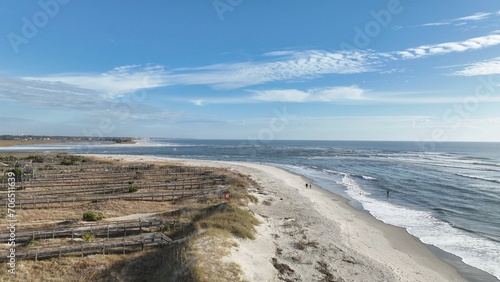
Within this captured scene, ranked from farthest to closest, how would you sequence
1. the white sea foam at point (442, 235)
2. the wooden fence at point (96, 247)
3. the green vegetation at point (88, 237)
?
1. the white sea foam at point (442, 235)
2. the green vegetation at point (88, 237)
3. the wooden fence at point (96, 247)

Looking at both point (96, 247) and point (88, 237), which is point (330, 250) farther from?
point (88, 237)

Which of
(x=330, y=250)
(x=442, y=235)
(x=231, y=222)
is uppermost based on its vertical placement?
(x=231, y=222)

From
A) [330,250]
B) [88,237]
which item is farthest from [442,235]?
[88,237]

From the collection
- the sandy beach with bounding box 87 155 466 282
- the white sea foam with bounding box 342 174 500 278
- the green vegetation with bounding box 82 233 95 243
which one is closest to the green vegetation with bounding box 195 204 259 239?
the sandy beach with bounding box 87 155 466 282

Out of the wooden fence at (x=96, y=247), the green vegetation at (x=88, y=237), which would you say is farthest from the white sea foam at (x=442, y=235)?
the green vegetation at (x=88, y=237)

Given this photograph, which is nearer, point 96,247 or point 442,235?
point 96,247

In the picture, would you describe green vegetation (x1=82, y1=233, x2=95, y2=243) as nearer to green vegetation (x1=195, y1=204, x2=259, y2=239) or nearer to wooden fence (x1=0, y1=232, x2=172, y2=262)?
wooden fence (x1=0, y1=232, x2=172, y2=262)

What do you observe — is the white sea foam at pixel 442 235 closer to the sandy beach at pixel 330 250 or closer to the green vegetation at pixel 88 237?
the sandy beach at pixel 330 250
